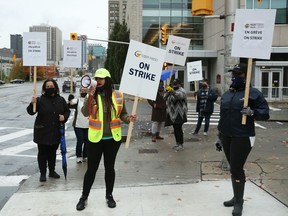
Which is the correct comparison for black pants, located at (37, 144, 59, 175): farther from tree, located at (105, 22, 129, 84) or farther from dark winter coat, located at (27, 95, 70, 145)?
tree, located at (105, 22, 129, 84)

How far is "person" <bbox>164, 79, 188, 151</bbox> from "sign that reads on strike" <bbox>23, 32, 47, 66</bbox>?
3338 millimetres

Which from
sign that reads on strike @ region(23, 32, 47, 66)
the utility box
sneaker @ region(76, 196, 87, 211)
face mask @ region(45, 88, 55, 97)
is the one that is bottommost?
sneaker @ region(76, 196, 87, 211)

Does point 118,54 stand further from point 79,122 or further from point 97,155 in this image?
point 97,155

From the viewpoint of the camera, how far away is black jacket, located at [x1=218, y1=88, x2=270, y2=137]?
5023 mm

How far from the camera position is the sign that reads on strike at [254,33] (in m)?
5.68

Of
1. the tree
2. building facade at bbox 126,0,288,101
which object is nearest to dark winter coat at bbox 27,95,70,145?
building facade at bbox 126,0,288,101

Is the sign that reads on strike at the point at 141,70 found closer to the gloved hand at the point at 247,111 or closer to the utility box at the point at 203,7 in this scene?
the gloved hand at the point at 247,111

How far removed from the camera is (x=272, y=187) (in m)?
6.32

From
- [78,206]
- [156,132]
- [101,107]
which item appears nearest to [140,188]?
[78,206]

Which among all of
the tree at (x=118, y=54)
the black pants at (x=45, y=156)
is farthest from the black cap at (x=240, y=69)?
the tree at (x=118, y=54)

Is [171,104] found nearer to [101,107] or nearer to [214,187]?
[214,187]

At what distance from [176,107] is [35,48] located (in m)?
3.71

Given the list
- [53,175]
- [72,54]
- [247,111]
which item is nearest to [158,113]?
[72,54]

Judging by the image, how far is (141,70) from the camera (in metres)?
5.98
